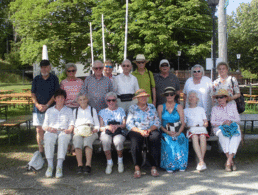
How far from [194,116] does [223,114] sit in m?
0.57

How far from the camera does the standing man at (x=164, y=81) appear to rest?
592cm

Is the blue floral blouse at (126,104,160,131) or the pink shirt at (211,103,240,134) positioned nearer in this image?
the blue floral blouse at (126,104,160,131)

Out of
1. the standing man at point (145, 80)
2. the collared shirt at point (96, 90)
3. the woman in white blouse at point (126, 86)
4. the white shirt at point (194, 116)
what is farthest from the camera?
the standing man at point (145, 80)

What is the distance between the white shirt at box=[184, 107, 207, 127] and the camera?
5.43 meters

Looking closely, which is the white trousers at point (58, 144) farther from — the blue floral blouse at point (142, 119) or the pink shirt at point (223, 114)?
the pink shirt at point (223, 114)

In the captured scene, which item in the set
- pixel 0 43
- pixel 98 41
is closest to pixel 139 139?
pixel 98 41

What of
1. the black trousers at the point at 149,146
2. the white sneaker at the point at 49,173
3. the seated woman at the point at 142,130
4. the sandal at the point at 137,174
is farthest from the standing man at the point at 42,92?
the sandal at the point at 137,174

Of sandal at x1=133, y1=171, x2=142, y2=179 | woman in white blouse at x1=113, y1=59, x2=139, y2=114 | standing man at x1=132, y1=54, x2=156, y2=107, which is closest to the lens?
sandal at x1=133, y1=171, x2=142, y2=179

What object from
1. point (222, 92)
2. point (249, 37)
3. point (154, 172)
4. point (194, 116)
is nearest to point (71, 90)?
point (154, 172)

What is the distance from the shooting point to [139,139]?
5.03 meters

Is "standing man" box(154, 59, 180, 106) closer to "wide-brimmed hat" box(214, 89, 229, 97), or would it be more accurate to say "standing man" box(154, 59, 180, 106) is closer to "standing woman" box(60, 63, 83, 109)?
"wide-brimmed hat" box(214, 89, 229, 97)

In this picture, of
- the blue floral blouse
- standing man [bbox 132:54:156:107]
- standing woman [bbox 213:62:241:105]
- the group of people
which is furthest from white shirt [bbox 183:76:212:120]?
the blue floral blouse

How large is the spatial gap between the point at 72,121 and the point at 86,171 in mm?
942

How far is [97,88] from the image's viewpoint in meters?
5.62
